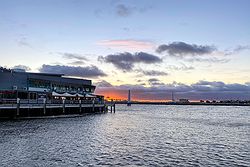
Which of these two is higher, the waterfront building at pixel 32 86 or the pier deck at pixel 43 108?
the waterfront building at pixel 32 86

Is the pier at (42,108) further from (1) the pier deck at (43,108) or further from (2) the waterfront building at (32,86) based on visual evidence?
(2) the waterfront building at (32,86)

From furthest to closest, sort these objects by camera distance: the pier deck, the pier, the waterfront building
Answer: the waterfront building
the pier
the pier deck

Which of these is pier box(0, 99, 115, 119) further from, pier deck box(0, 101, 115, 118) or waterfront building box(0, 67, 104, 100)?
waterfront building box(0, 67, 104, 100)

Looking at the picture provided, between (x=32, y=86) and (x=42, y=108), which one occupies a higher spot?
(x=32, y=86)

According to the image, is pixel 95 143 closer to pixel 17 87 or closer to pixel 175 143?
pixel 175 143

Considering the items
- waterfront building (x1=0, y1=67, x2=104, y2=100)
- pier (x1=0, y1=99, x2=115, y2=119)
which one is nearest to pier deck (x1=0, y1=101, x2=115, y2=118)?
pier (x1=0, y1=99, x2=115, y2=119)

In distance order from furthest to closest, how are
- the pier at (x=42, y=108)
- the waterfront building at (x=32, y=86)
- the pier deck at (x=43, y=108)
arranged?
the waterfront building at (x=32, y=86)
the pier at (x=42, y=108)
the pier deck at (x=43, y=108)

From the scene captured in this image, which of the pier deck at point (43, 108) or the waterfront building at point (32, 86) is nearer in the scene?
the pier deck at point (43, 108)

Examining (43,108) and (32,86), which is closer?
(43,108)

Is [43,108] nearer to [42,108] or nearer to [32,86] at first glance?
[42,108]

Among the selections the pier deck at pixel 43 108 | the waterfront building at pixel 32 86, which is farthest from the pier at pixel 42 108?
Result: the waterfront building at pixel 32 86

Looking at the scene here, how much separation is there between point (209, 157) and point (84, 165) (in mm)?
11819

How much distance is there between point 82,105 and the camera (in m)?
88.7

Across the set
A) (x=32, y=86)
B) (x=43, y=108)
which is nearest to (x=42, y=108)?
(x=43, y=108)
